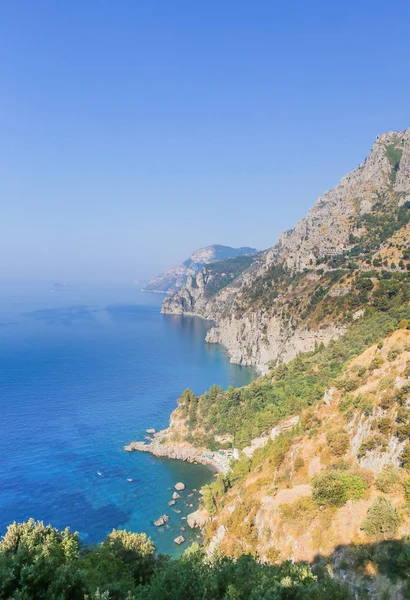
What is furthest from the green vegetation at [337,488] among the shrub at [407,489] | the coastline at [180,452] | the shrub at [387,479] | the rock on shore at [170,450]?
the rock on shore at [170,450]

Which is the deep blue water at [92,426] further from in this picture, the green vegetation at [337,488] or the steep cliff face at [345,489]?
the green vegetation at [337,488]

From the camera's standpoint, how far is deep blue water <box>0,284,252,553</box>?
194 feet

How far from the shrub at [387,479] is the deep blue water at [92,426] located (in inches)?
1312

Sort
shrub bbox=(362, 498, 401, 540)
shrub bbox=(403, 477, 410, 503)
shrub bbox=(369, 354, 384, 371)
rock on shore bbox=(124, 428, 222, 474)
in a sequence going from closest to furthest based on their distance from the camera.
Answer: shrub bbox=(362, 498, 401, 540) < shrub bbox=(403, 477, 410, 503) < shrub bbox=(369, 354, 384, 371) < rock on shore bbox=(124, 428, 222, 474)

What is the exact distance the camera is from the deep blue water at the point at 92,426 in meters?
59.0

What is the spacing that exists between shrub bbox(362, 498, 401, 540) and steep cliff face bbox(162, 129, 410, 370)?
83.5 metres

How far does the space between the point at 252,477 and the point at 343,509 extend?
71.7 feet

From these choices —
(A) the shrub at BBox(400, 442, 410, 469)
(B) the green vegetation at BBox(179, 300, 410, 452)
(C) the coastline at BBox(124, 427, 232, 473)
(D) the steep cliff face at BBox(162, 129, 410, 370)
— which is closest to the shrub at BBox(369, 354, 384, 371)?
(A) the shrub at BBox(400, 442, 410, 469)

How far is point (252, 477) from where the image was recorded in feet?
Answer: 161

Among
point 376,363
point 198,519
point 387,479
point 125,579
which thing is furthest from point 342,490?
point 198,519

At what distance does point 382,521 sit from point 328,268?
123 metres

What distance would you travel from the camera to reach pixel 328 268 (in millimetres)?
139750

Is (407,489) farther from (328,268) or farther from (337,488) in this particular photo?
(328,268)

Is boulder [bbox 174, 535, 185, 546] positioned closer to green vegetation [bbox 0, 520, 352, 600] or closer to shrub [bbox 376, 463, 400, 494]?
green vegetation [bbox 0, 520, 352, 600]
